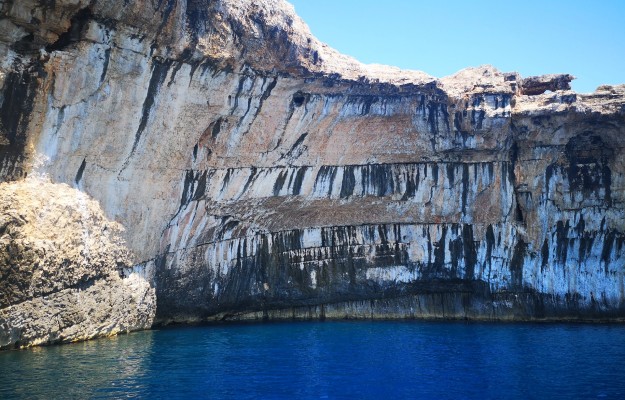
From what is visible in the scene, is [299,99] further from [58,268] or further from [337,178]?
[58,268]

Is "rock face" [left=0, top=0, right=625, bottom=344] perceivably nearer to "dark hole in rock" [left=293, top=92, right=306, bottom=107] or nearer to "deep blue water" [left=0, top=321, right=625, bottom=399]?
"dark hole in rock" [left=293, top=92, right=306, bottom=107]

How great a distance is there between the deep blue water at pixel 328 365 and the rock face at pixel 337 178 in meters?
3.63

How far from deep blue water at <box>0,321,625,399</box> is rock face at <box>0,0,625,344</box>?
11.9 ft

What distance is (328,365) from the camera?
18.0m

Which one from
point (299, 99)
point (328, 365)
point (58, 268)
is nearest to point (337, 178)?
point (299, 99)

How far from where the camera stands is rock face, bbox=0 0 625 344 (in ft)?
70.0

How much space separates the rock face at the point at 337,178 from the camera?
21344 millimetres

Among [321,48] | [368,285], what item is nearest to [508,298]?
[368,285]

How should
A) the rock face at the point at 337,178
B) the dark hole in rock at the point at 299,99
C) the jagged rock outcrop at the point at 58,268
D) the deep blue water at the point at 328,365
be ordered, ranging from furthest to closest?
the dark hole in rock at the point at 299,99
the rock face at the point at 337,178
the jagged rock outcrop at the point at 58,268
the deep blue water at the point at 328,365

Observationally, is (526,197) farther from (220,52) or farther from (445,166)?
(220,52)

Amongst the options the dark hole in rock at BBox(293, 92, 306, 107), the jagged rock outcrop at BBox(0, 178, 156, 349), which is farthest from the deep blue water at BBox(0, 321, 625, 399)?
the dark hole in rock at BBox(293, 92, 306, 107)

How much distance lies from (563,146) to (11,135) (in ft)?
73.9

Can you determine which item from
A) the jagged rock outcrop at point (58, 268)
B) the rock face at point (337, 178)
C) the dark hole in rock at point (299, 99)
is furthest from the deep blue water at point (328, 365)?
the dark hole in rock at point (299, 99)

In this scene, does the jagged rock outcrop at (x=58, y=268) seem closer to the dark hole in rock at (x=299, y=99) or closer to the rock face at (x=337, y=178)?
the rock face at (x=337, y=178)
